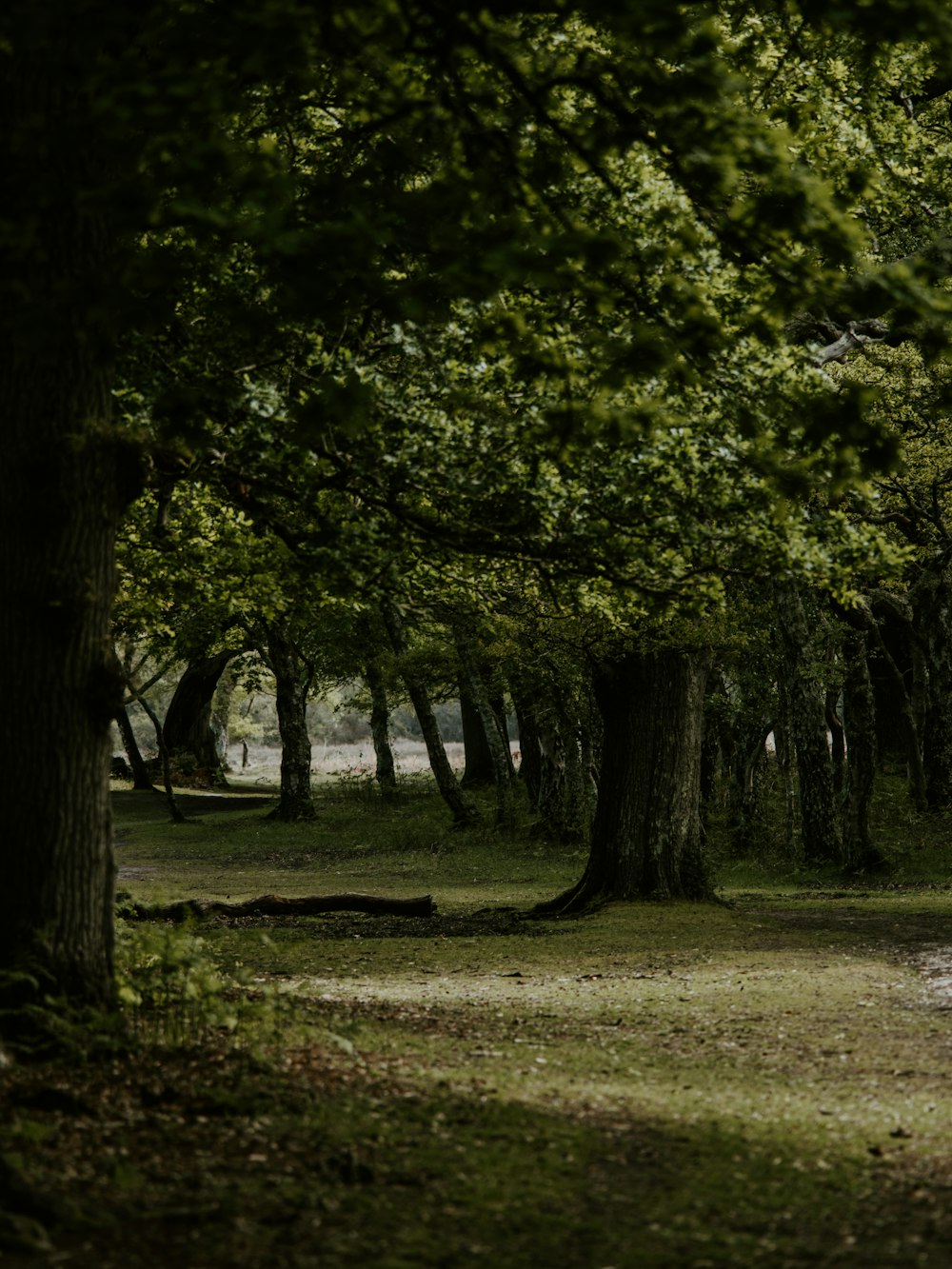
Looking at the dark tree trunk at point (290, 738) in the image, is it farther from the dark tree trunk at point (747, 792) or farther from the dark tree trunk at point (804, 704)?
the dark tree trunk at point (804, 704)

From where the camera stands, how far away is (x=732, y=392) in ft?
29.0

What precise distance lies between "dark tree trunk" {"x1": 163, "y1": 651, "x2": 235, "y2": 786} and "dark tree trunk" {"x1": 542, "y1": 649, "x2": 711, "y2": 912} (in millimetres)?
34115

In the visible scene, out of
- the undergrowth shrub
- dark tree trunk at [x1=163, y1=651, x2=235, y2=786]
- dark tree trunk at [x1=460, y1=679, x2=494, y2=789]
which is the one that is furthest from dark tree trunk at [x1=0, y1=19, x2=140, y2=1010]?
dark tree trunk at [x1=163, y1=651, x2=235, y2=786]

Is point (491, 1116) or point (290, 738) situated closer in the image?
point (491, 1116)

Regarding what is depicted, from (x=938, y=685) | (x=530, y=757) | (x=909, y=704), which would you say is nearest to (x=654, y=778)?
(x=938, y=685)

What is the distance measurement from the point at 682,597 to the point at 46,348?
5.06 metres

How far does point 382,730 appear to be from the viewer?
142ft

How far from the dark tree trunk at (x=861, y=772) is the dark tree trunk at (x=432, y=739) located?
11.1 m

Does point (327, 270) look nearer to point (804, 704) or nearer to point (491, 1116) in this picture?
point (491, 1116)

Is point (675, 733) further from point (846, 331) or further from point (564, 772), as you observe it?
point (564, 772)

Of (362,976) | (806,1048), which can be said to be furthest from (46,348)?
(362,976)

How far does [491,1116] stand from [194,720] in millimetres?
48481

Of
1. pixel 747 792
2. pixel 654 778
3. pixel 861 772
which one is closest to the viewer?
pixel 654 778

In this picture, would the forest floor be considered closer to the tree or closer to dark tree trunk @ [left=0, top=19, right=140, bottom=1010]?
dark tree trunk @ [left=0, top=19, right=140, bottom=1010]
